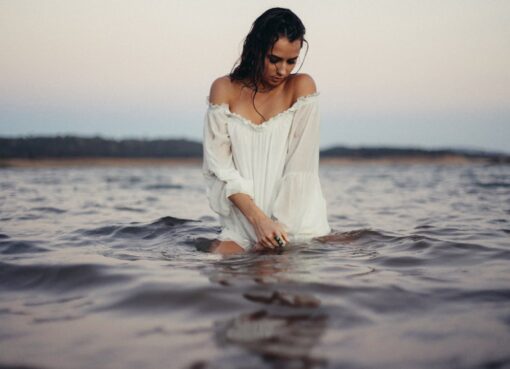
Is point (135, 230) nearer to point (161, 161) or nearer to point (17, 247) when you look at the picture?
point (17, 247)

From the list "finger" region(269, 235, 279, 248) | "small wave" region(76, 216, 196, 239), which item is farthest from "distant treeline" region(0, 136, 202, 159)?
"finger" region(269, 235, 279, 248)

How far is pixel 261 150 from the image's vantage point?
3.45 metres

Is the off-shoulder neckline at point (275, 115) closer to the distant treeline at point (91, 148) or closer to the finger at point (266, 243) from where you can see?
the finger at point (266, 243)

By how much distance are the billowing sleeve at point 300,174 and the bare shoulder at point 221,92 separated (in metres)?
0.53

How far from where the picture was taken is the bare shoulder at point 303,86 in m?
3.42

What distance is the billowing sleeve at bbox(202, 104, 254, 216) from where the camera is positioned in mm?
3359

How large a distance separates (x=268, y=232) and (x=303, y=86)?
1149 mm

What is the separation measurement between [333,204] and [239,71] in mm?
4591

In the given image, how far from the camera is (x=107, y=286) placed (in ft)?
7.16

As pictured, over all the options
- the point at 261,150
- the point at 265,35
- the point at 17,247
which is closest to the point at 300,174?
the point at 261,150

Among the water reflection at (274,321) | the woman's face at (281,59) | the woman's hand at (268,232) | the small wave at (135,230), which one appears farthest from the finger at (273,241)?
the small wave at (135,230)

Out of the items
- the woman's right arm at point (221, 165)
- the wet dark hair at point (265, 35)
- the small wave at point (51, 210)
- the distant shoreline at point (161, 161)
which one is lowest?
the distant shoreline at point (161, 161)

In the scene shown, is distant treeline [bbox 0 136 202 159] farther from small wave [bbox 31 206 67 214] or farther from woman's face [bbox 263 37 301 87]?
woman's face [bbox 263 37 301 87]

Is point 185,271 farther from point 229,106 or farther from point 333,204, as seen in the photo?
point 333,204
